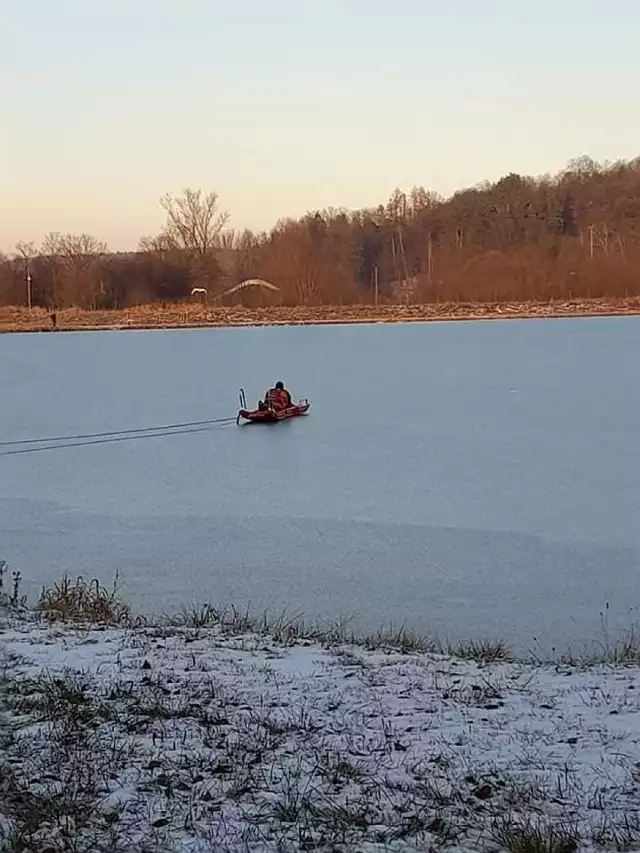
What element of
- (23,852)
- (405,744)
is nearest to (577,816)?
(405,744)

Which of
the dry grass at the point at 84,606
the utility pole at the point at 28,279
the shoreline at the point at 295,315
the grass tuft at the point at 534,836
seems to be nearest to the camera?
the grass tuft at the point at 534,836

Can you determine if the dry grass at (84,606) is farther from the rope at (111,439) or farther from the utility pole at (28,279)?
the utility pole at (28,279)

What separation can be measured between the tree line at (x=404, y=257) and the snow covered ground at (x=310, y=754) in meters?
51.2

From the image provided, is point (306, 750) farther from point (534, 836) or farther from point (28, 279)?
point (28, 279)

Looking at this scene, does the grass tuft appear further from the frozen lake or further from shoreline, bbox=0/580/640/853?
the frozen lake

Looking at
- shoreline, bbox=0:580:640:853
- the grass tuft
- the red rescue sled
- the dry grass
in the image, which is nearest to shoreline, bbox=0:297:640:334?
the red rescue sled

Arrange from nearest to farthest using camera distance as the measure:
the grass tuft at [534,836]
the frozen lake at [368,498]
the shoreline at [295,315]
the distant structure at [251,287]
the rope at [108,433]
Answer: the grass tuft at [534,836] < the frozen lake at [368,498] < the rope at [108,433] < the shoreline at [295,315] < the distant structure at [251,287]

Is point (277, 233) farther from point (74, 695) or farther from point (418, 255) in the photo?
point (74, 695)

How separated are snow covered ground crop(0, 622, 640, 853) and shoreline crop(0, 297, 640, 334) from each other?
44.0 m

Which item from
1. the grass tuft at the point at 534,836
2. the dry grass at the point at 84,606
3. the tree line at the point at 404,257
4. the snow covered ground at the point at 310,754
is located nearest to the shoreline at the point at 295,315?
the tree line at the point at 404,257

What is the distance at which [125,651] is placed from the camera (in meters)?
4.50

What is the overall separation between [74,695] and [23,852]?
1.21 metres

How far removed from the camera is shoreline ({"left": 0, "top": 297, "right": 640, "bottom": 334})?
48.9 m

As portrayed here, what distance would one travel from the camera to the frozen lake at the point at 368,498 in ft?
23.3
